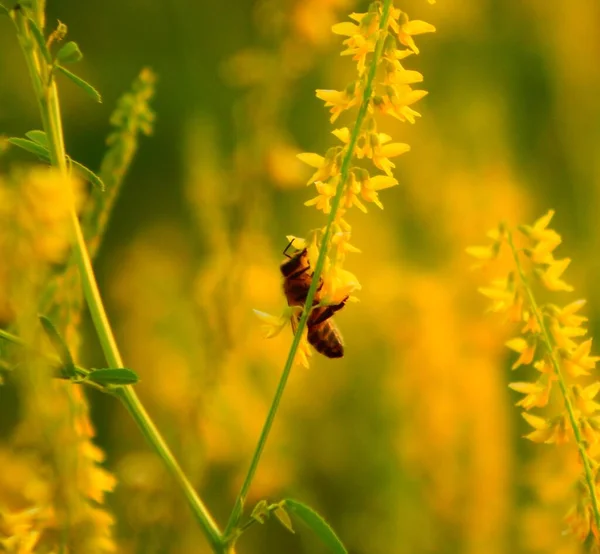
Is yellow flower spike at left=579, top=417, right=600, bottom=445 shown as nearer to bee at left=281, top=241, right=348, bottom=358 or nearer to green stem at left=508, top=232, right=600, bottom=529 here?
green stem at left=508, top=232, right=600, bottom=529

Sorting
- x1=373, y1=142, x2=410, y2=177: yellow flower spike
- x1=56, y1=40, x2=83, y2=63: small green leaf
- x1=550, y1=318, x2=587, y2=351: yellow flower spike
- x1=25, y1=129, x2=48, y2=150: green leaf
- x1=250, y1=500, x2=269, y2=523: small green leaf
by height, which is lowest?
x1=250, y1=500, x2=269, y2=523: small green leaf

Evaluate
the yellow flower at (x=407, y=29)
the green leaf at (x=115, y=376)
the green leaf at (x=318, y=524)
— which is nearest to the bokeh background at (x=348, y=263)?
the green leaf at (x=115, y=376)

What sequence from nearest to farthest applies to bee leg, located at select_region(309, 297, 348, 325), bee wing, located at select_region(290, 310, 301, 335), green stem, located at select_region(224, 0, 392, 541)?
green stem, located at select_region(224, 0, 392, 541), bee wing, located at select_region(290, 310, 301, 335), bee leg, located at select_region(309, 297, 348, 325)

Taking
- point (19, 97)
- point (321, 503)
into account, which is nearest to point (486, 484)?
point (321, 503)

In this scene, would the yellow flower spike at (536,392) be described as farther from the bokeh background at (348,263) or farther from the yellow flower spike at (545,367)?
the bokeh background at (348,263)

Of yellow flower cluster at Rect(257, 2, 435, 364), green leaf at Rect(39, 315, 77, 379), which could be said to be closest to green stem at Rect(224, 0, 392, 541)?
yellow flower cluster at Rect(257, 2, 435, 364)

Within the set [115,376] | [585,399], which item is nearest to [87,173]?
[115,376]

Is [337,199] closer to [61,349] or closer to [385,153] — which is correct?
[385,153]
